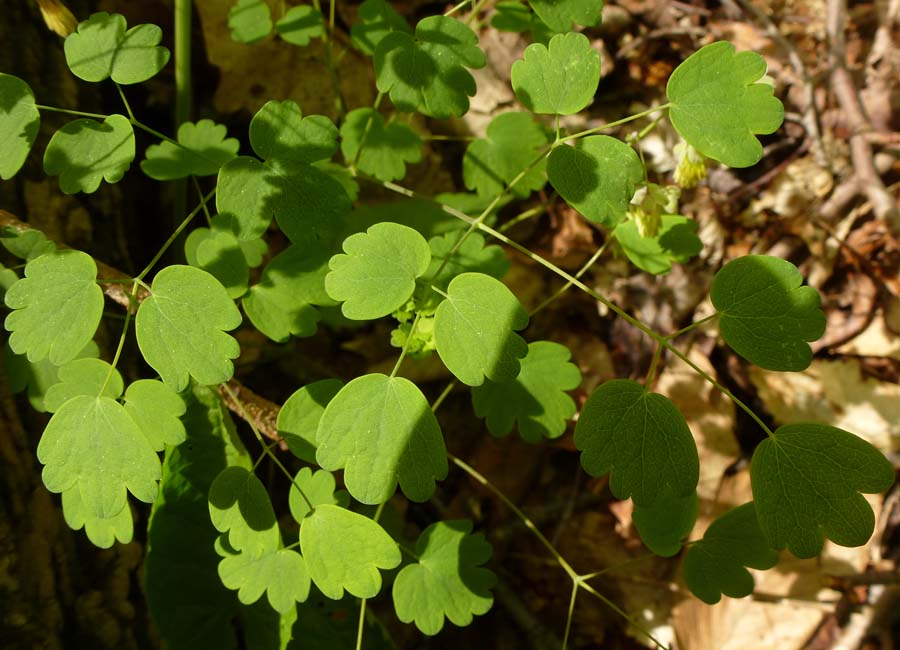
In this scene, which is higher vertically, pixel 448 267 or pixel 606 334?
pixel 448 267

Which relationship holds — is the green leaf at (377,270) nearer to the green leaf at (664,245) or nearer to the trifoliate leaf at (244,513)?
the trifoliate leaf at (244,513)

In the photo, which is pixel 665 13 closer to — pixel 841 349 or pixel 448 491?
pixel 841 349

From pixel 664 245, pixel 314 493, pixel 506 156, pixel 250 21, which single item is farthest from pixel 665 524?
pixel 250 21

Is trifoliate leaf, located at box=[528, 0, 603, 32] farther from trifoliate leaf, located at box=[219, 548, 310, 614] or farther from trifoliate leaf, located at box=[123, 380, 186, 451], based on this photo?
trifoliate leaf, located at box=[219, 548, 310, 614]

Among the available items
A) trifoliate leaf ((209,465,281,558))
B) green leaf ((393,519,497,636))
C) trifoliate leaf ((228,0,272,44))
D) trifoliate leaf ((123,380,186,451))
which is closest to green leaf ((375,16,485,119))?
trifoliate leaf ((228,0,272,44))

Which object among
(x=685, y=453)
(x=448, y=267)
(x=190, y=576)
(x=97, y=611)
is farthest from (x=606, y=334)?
(x=97, y=611)

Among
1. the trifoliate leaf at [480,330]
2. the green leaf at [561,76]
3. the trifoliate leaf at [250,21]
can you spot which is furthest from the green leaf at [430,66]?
the trifoliate leaf at [250,21]
